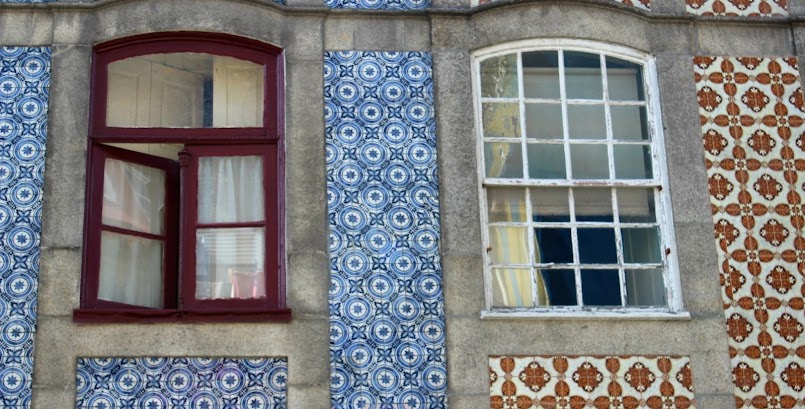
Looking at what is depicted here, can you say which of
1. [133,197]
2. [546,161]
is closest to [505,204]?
[546,161]

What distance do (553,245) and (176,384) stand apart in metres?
2.81

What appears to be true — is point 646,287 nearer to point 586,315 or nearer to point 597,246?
point 597,246

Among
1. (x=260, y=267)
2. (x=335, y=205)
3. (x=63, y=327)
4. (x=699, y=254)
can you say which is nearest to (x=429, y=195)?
(x=335, y=205)

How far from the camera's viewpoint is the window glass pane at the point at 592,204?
991cm

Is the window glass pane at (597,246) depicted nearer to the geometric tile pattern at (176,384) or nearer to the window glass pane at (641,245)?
the window glass pane at (641,245)

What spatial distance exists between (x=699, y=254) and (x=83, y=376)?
14.2 ft

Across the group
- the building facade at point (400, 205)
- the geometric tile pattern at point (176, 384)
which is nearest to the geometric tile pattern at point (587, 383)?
the building facade at point (400, 205)

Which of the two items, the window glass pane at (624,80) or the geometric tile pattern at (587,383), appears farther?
the window glass pane at (624,80)

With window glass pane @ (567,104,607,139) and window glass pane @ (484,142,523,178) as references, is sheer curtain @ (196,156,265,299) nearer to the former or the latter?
window glass pane @ (484,142,523,178)

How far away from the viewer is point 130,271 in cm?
959

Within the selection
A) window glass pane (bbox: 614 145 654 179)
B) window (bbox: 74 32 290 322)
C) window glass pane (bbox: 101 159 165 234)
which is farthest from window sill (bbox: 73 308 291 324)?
window glass pane (bbox: 614 145 654 179)

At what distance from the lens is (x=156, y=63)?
1004 cm

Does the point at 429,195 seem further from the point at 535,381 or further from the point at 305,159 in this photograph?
the point at 535,381

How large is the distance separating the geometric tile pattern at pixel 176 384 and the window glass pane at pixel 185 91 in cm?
179
